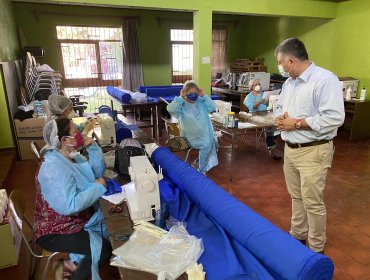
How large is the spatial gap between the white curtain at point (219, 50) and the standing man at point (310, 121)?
681 centimetres

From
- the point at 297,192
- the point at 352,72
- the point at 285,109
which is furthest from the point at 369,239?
the point at 352,72

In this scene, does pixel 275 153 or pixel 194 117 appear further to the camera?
pixel 275 153

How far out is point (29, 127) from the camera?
171 inches

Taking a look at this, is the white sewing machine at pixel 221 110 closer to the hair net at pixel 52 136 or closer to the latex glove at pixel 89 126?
the latex glove at pixel 89 126

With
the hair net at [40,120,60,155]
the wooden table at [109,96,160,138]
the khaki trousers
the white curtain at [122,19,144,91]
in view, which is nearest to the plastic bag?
the hair net at [40,120,60,155]

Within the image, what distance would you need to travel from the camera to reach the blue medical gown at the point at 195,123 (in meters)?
3.27

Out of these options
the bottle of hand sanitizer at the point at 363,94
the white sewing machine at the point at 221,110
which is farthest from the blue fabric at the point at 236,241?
the bottle of hand sanitizer at the point at 363,94

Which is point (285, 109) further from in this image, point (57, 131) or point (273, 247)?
point (57, 131)

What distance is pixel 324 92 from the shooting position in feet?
6.10

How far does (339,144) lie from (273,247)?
4.66 metres

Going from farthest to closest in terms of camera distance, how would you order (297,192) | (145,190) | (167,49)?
(167,49) < (297,192) < (145,190)

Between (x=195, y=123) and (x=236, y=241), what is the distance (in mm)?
2011

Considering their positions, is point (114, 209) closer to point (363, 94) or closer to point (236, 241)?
point (236, 241)

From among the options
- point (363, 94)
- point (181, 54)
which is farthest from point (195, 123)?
point (181, 54)
